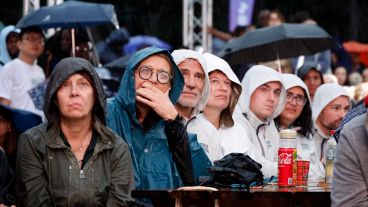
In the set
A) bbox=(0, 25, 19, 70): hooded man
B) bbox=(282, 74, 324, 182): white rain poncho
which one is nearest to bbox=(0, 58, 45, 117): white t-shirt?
bbox=(0, 25, 19, 70): hooded man

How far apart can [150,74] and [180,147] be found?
1.93 feet

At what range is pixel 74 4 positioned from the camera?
15539 mm

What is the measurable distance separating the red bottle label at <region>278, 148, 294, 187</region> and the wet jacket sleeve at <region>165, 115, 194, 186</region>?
0.69m

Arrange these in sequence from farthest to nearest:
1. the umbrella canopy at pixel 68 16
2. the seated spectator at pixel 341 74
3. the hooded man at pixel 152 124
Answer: the seated spectator at pixel 341 74 < the umbrella canopy at pixel 68 16 < the hooded man at pixel 152 124

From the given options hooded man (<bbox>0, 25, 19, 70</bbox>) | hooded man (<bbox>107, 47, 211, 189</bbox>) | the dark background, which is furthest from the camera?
the dark background

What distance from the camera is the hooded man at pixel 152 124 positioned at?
904 centimetres

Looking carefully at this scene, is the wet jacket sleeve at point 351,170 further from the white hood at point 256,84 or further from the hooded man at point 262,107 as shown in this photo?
the white hood at point 256,84

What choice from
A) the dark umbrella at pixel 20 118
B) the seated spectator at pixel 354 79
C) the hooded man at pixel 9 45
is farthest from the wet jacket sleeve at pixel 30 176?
the seated spectator at pixel 354 79

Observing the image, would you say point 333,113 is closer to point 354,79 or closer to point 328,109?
point 328,109

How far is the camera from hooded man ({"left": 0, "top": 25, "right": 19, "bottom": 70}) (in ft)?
53.8

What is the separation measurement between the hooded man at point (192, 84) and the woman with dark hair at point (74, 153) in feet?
5.68

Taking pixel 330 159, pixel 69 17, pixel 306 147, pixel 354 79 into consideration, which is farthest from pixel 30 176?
pixel 354 79

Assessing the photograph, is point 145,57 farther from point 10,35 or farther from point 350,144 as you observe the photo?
point 10,35

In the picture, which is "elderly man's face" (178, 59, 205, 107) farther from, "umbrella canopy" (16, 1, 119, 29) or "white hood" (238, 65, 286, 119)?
"umbrella canopy" (16, 1, 119, 29)
